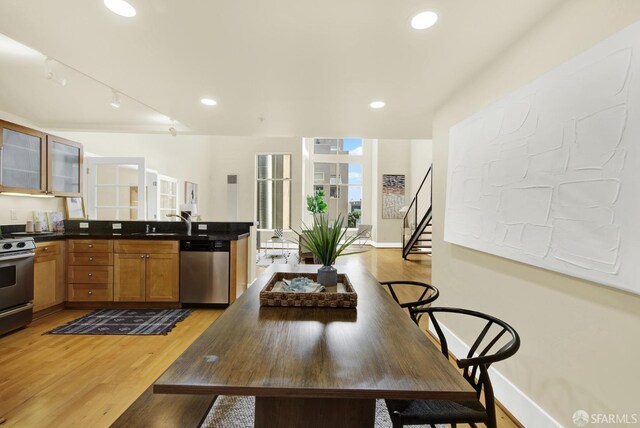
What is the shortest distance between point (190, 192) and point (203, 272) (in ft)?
16.6

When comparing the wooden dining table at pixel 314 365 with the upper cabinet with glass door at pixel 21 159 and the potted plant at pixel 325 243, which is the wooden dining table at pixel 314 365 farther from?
the upper cabinet with glass door at pixel 21 159

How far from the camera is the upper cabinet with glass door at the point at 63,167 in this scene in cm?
360

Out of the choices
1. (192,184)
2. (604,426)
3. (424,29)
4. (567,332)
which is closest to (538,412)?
(604,426)

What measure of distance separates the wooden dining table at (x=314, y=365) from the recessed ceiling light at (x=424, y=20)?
1.58 meters

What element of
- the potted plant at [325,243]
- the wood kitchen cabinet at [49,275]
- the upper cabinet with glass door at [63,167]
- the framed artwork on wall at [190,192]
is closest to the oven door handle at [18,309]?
the wood kitchen cabinet at [49,275]

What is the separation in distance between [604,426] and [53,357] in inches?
146

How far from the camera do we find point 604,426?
4.13 ft

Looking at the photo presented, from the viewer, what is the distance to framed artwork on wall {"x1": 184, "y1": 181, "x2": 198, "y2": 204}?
7.81 metres

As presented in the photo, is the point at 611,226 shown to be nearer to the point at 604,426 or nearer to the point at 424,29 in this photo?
the point at 604,426

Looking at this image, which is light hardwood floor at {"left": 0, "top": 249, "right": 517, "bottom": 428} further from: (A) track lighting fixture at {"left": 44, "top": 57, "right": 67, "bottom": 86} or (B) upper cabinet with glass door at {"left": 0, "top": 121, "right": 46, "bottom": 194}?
(A) track lighting fixture at {"left": 44, "top": 57, "right": 67, "bottom": 86}

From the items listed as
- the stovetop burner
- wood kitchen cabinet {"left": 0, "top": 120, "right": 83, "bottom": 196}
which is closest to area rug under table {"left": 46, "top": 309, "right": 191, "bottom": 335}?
the stovetop burner

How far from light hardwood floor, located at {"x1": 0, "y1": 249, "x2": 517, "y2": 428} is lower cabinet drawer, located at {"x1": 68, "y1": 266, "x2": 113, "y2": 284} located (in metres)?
0.43

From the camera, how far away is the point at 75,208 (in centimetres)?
422

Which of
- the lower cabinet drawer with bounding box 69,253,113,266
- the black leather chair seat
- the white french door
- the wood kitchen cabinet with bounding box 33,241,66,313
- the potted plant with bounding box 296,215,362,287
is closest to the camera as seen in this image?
the black leather chair seat
